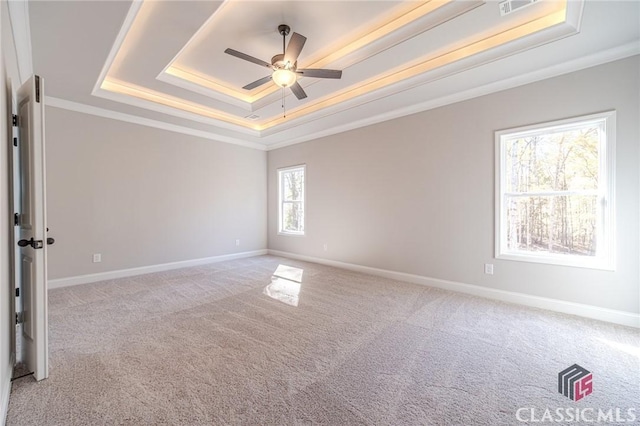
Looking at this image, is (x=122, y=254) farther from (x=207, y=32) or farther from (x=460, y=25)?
(x=460, y=25)

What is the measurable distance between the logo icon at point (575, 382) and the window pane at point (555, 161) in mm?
2070

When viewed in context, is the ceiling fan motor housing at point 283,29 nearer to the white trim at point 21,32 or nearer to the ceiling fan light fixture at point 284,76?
the ceiling fan light fixture at point 284,76

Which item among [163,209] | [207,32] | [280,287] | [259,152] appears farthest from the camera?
[259,152]

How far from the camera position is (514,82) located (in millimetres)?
3367

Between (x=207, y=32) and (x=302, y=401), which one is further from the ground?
(x=207, y=32)

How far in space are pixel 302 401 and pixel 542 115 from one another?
3923mm

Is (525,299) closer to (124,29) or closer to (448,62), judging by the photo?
(448,62)

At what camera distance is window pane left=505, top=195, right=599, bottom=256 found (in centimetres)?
307

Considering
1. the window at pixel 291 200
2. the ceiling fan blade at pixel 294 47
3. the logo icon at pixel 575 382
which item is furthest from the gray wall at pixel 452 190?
the ceiling fan blade at pixel 294 47

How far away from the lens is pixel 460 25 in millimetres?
2602

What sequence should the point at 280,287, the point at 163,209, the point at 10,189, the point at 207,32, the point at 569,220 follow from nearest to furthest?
the point at 10,189
the point at 207,32
the point at 569,220
the point at 280,287
the point at 163,209

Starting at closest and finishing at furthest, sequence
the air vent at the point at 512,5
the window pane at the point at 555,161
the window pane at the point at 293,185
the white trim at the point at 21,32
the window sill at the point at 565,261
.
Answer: the white trim at the point at 21,32
the air vent at the point at 512,5
the window sill at the point at 565,261
the window pane at the point at 555,161
the window pane at the point at 293,185

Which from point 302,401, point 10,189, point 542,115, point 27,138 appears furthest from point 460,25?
point 10,189

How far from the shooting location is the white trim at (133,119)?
→ 156 inches
